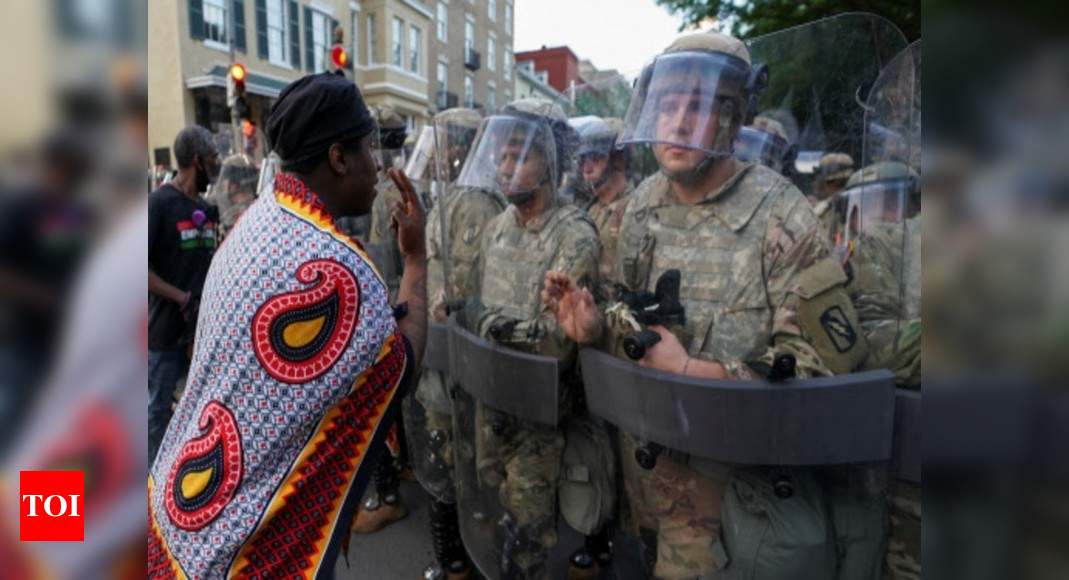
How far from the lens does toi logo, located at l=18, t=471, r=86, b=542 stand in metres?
0.82

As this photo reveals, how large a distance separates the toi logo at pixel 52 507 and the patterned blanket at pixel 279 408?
553mm

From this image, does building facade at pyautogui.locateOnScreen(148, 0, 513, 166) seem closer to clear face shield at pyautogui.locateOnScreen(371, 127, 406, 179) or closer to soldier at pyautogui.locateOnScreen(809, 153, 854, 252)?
clear face shield at pyautogui.locateOnScreen(371, 127, 406, 179)

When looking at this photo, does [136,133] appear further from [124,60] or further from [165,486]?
[165,486]

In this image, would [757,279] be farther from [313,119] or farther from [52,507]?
[52,507]

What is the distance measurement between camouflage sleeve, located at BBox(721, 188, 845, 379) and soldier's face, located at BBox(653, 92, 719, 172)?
0.83 ft

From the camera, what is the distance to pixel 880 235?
1703 mm

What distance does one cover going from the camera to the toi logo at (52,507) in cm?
82

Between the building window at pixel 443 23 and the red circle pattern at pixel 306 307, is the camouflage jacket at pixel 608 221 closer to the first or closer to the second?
the red circle pattern at pixel 306 307

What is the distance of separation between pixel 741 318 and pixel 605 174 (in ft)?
2.79

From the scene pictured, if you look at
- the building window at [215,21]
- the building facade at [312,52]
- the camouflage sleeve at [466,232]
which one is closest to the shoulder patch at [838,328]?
the camouflage sleeve at [466,232]

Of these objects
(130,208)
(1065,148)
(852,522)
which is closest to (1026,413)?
(1065,148)

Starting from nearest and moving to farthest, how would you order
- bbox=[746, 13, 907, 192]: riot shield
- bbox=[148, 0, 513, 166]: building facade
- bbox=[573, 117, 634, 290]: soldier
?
bbox=[746, 13, 907, 192]: riot shield < bbox=[573, 117, 634, 290]: soldier < bbox=[148, 0, 513, 166]: building facade

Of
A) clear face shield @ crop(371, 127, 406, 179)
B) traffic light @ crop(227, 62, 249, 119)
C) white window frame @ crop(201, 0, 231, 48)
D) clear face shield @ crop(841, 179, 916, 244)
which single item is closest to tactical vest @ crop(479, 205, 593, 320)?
clear face shield @ crop(841, 179, 916, 244)

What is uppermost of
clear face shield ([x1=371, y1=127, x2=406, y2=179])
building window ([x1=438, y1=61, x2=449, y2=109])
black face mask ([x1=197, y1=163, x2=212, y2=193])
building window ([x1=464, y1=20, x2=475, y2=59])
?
building window ([x1=438, y1=61, x2=449, y2=109])
